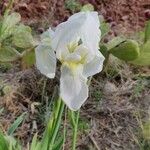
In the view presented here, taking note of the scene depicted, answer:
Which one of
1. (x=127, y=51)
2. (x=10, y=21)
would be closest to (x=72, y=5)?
(x=10, y=21)

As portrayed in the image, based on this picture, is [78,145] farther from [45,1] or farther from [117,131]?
[45,1]

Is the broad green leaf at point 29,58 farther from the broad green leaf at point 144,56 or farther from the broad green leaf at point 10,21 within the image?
the broad green leaf at point 10,21

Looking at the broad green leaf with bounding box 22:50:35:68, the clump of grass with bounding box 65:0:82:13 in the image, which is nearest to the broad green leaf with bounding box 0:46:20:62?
the broad green leaf with bounding box 22:50:35:68

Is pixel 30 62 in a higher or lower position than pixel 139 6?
higher

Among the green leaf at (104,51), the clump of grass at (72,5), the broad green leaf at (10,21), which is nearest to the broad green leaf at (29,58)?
the green leaf at (104,51)

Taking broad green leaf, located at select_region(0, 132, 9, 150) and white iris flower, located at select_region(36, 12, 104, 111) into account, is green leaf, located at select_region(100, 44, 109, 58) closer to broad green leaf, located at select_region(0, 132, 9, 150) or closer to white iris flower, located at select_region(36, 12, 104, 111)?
white iris flower, located at select_region(36, 12, 104, 111)

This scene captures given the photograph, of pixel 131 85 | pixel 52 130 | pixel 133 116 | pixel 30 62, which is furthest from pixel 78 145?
pixel 30 62
